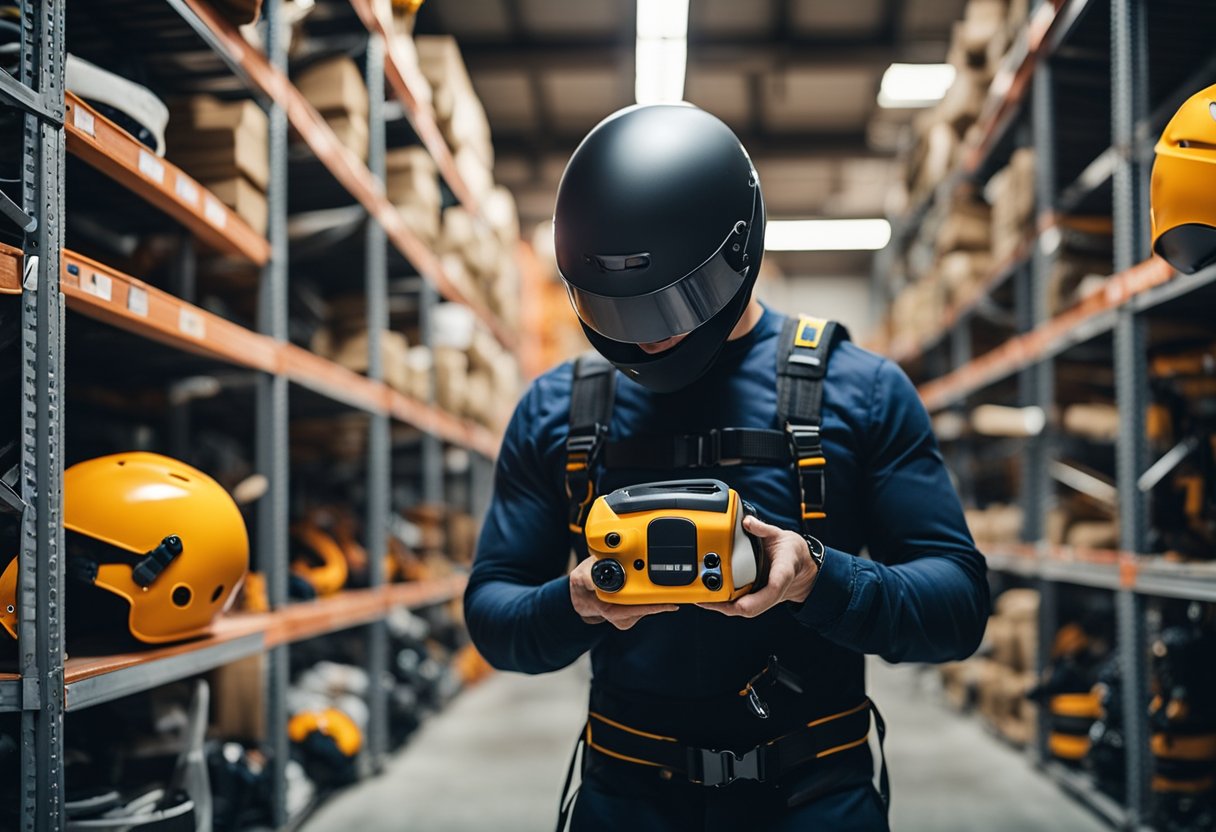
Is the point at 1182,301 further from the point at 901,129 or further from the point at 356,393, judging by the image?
the point at 901,129

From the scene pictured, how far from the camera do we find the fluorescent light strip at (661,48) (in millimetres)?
8242

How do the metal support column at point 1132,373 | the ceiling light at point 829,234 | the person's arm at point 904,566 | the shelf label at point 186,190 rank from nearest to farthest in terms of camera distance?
the person's arm at point 904,566, the shelf label at point 186,190, the metal support column at point 1132,373, the ceiling light at point 829,234

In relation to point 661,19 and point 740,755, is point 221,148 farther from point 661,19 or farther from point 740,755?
point 661,19

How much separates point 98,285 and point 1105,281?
375 cm

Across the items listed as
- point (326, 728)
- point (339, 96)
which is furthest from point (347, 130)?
point (326, 728)

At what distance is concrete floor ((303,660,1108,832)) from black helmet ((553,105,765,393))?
2.95 metres

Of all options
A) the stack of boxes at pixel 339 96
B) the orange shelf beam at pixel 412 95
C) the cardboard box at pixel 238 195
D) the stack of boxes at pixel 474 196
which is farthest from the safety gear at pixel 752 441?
the stack of boxes at pixel 474 196

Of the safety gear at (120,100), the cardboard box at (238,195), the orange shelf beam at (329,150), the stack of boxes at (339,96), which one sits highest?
the stack of boxes at (339,96)

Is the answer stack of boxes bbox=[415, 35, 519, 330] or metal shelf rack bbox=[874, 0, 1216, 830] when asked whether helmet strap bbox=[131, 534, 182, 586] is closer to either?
metal shelf rack bbox=[874, 0, 1216, 830]

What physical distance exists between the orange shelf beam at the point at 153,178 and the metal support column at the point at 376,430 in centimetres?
133

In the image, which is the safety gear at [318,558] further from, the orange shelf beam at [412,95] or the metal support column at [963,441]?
the metal support column at [963,441]

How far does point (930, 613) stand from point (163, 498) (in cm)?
190

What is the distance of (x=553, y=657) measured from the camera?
1771mm

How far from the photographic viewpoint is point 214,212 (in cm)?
322
